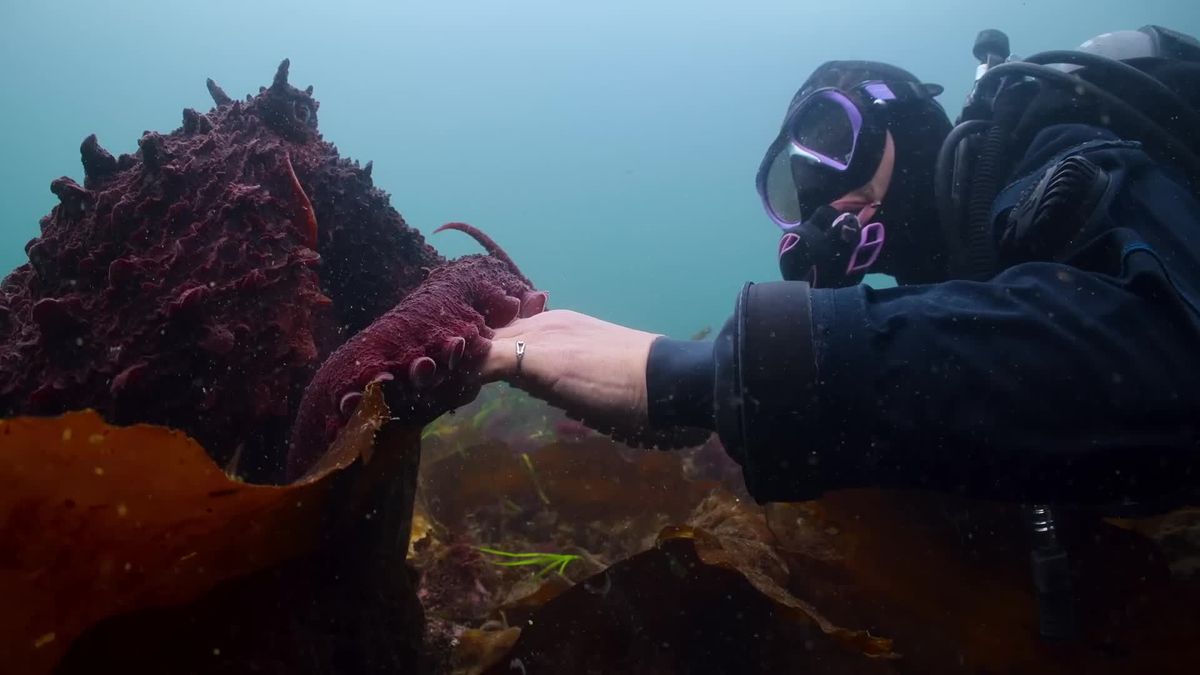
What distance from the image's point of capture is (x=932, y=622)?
2588mm

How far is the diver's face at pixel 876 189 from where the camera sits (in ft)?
10.00

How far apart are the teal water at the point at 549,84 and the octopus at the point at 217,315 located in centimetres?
7004

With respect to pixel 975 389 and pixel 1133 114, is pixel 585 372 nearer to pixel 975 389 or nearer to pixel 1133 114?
pixel 975 389

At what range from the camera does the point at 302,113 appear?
284cm

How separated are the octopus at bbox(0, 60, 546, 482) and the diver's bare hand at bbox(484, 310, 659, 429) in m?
0.12

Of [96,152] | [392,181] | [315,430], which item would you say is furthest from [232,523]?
[392,181]

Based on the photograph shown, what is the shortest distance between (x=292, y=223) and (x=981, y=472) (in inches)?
101

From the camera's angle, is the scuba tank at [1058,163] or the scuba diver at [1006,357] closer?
the scuba diver at [1006,357]

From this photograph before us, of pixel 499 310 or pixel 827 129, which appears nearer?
pixel 499 310

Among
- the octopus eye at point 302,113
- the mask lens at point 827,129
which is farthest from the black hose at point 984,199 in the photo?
the octopus eye at point 302,113

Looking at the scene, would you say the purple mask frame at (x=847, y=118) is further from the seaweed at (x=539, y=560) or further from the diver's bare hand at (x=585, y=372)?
the seaweed at (x=539, y=560)

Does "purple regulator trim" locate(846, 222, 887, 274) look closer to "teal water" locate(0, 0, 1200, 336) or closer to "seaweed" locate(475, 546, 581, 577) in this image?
"seaweed" locate(475, 546, 581, 577)

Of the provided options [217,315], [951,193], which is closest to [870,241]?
[951,193]

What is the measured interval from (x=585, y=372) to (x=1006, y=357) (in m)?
1.25
